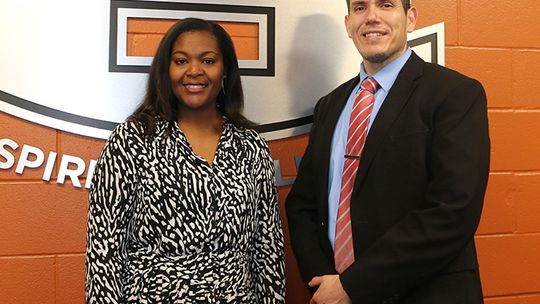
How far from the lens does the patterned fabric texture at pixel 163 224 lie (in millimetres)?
1354

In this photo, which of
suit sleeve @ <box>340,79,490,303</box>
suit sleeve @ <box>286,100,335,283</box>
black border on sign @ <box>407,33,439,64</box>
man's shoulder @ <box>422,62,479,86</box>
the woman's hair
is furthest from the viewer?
black border on sign @ <box>407,33,439,64</box>

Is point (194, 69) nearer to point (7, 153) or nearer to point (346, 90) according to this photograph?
point (346, 90)

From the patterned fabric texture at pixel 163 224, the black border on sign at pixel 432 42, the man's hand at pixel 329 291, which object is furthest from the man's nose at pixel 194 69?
the black border on sign at pixel 432 42

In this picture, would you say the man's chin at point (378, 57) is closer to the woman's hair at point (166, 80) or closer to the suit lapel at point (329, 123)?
the suit lapel at point (329, 123)

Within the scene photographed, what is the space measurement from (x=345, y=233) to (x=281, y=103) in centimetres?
66

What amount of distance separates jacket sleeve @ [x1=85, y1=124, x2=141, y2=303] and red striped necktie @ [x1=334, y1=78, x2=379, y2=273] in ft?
1.68

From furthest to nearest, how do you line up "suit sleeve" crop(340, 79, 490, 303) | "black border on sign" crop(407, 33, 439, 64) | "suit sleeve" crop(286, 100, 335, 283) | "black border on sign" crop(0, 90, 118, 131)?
"black border on sign" crop(407, 33, 439, 64) → "black border on sign" crop(0, 90, 118, 131) → "suit sleeve" crop(286, 100, 335, 283) → "suit sleeve" crop(340, 79, 490, 303)

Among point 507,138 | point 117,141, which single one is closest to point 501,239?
point 507,138

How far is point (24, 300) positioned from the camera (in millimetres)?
1695

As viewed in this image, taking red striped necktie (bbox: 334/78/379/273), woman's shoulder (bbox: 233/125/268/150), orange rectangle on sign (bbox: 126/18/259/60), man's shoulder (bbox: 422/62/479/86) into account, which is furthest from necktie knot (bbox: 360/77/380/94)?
orange rectangle on sign (bbox: 126/18/259/60)

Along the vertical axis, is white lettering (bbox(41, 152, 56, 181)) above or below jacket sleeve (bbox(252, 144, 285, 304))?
above

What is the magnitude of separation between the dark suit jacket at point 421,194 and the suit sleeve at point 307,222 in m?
0.02

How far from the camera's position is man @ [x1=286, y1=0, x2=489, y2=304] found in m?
1.18

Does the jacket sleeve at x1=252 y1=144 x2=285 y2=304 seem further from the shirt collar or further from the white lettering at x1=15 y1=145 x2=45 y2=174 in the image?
the white lettering at x1=15 y1=145 x2=45 y2=174
